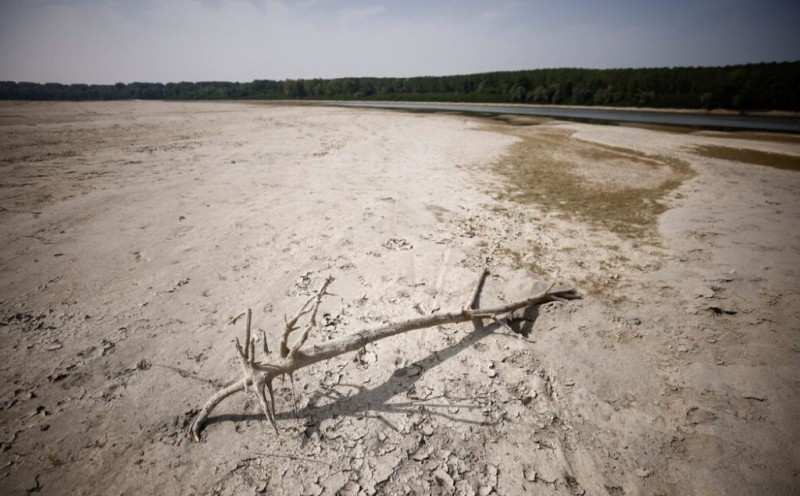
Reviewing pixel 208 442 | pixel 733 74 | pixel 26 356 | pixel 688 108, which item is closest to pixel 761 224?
pixel 208 442

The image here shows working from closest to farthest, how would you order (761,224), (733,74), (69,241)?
(69,241) < (761,224) < (733,74)

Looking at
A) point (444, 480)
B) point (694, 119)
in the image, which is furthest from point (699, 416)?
point (694, 119)

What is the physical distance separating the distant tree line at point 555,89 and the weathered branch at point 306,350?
Answer: 70181 millimetres

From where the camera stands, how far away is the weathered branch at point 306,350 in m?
2.96

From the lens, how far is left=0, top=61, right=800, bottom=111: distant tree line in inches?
1893

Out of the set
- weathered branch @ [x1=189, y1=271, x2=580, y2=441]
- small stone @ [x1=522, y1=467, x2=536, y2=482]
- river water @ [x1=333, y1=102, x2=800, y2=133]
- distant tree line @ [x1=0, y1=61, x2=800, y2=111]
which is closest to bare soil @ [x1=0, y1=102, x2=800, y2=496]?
small stone @ [x1=522, y1=467, x2=536, y2=482]

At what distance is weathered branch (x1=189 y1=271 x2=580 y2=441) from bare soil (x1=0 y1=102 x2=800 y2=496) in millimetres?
210

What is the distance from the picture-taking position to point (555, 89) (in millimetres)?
67188

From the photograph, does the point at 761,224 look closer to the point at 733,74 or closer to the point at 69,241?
the point at 69,241

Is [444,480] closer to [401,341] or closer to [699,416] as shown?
[401,341]

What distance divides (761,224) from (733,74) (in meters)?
70.8

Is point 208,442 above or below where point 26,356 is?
below

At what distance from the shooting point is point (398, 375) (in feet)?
12.1

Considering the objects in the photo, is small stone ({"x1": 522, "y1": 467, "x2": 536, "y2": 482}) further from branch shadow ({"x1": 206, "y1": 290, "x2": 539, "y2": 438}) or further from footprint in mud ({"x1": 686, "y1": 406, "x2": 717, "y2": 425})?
footprint in mud ({"x1": 686, "y1": 406, "x2": 717, "y2": 425})
